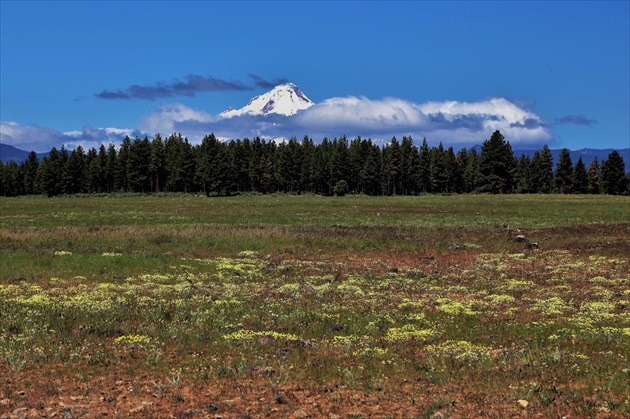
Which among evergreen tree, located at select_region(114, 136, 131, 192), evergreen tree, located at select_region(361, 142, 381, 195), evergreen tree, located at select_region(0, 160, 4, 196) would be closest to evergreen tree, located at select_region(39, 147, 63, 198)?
evergreen tree, located at select_region(114, 136, 131, 192)

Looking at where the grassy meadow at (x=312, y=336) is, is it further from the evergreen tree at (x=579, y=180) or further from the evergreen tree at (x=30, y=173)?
the evergreen tree at (x=30, y=173)

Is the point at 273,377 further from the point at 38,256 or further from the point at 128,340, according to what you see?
the point at 38,256

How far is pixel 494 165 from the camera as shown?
152 metres

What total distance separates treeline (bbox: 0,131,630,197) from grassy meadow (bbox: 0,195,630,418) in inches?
5273

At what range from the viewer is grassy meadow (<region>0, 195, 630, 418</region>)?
9.93 metres

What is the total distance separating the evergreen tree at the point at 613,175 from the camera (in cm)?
15375

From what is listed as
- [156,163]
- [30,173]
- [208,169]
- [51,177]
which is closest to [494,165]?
[208,169]

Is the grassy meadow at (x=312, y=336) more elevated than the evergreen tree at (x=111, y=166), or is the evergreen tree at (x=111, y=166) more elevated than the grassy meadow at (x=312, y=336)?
the evergreen tree at (x=111, y=166)

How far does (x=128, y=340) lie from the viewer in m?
13.9

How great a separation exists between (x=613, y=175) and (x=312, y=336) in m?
168

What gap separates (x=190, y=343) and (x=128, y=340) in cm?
181

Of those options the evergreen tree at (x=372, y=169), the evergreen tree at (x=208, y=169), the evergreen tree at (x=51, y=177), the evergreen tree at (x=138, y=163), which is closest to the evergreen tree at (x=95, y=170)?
the evergreen tree at (x=51, y=177)

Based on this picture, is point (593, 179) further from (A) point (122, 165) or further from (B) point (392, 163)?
(A) point (122, 165)

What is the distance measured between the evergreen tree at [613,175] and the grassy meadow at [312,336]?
14156 cm
